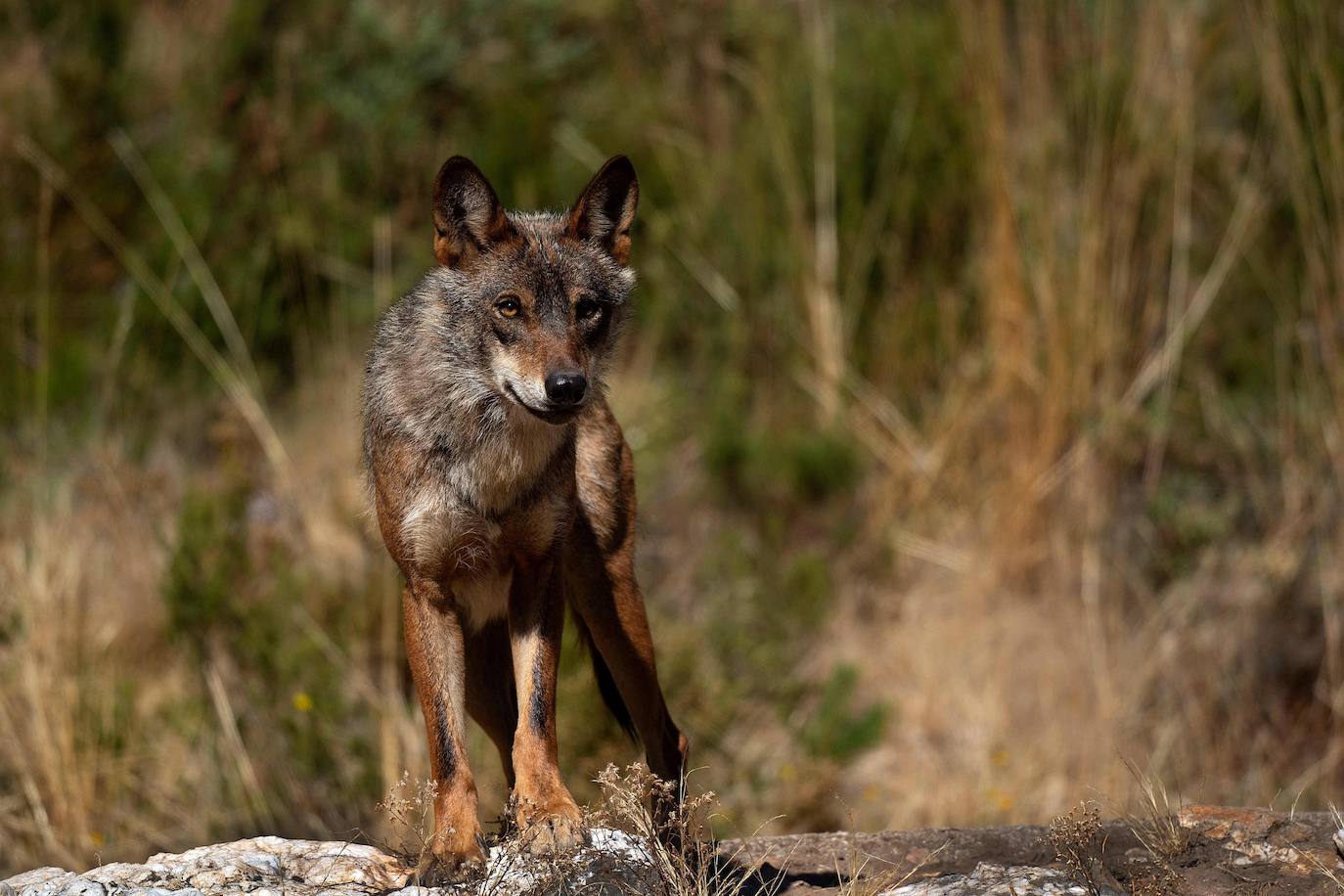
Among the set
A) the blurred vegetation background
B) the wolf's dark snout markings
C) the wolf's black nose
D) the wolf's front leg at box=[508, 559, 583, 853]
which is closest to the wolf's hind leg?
the wolf's dark snout markings

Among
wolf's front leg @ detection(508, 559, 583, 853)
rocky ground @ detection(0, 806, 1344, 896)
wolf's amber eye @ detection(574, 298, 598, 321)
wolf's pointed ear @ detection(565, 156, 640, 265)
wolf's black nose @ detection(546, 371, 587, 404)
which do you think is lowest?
rocky ground @ detection(0, 806, 1344, 896)

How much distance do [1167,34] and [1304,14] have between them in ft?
3.92

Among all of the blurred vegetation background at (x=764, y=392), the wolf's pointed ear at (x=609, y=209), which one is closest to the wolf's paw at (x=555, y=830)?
the wolf's pointed ear at (x=609, y=209)

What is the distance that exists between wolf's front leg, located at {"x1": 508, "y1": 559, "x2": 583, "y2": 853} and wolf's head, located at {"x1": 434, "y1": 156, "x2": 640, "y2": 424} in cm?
60

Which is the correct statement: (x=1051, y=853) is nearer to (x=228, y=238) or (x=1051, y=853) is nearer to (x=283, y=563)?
(x=283, y=563)

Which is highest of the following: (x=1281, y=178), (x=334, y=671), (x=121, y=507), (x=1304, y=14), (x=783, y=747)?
(x=1304, y=14)

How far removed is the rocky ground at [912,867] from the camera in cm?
425

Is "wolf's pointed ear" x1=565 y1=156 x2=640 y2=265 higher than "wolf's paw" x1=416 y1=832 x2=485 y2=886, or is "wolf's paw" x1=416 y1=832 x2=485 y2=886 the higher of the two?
"wolf's pointed ear" x1=565 y1=156 x2=640 y2=265

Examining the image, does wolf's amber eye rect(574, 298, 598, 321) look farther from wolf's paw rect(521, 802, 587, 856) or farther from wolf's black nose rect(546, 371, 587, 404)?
wolf's paw rect(521, 802, 587, 856)

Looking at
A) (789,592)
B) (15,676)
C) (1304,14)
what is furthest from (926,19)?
(15,676)

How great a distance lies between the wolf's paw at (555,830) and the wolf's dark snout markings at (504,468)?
0.01m

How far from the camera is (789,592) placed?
413 inches

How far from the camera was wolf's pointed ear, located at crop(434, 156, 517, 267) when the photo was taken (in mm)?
5211

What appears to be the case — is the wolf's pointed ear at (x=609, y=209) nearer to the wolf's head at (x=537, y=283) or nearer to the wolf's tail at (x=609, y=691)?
the wolf's head at (x=537, y=283)
